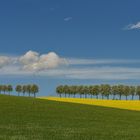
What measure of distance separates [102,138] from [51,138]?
10.7ft

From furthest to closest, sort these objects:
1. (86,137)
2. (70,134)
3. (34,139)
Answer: (70,134) → (86,137) → (34,139)

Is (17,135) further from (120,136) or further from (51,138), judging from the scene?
(120,136)

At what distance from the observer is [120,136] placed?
28484mm

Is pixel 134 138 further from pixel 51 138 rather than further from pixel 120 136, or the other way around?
pixel 51 138

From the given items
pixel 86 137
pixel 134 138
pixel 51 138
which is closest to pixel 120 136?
pixel 134 138

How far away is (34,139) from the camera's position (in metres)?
24.7

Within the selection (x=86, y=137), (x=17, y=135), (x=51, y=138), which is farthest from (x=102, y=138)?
(x=17, y=135)


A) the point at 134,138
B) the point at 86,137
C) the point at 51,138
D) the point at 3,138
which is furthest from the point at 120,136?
the point at 3,138

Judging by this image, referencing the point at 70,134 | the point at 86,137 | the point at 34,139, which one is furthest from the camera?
the point at 70,134

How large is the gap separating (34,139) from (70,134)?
4.20 meters

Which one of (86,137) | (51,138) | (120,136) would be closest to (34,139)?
(51,138)

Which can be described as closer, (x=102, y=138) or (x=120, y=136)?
(x=102, y=138)

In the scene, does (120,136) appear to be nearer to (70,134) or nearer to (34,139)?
(70,134)

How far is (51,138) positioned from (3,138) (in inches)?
113
